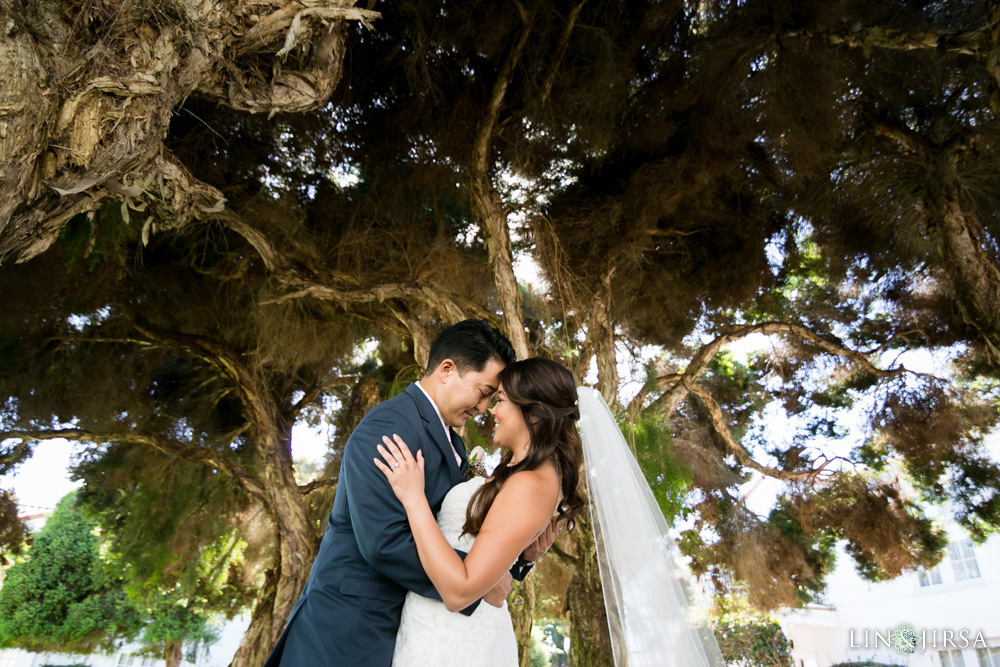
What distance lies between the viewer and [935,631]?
880cm

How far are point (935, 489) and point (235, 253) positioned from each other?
20.4ft

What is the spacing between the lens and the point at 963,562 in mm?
9164

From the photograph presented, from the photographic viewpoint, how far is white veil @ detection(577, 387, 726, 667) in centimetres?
195

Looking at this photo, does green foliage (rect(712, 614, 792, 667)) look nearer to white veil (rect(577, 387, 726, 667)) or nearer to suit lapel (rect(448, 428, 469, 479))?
white veil (rect(577, 387, 726, 667))

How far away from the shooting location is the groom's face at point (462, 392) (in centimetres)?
191

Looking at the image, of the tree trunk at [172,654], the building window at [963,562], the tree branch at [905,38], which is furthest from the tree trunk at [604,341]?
the tree trunk at [172,654]

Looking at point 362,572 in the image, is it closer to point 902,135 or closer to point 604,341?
point 604,341

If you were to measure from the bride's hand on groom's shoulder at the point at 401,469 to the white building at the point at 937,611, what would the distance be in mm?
7035

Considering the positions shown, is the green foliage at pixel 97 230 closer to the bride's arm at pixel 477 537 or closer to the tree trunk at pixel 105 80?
the tree trunk at pixel 105 80

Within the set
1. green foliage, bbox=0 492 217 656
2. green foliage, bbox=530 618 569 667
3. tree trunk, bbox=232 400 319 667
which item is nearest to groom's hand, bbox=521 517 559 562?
tree trunk, bbox=232 400 319 667

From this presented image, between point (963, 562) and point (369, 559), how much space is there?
423 inches

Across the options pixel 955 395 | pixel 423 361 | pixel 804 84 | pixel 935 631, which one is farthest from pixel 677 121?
pixel 935 631

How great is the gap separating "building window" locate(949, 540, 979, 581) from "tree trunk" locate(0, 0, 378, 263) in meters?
10.6

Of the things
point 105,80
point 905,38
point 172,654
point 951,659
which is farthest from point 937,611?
point 172,654
